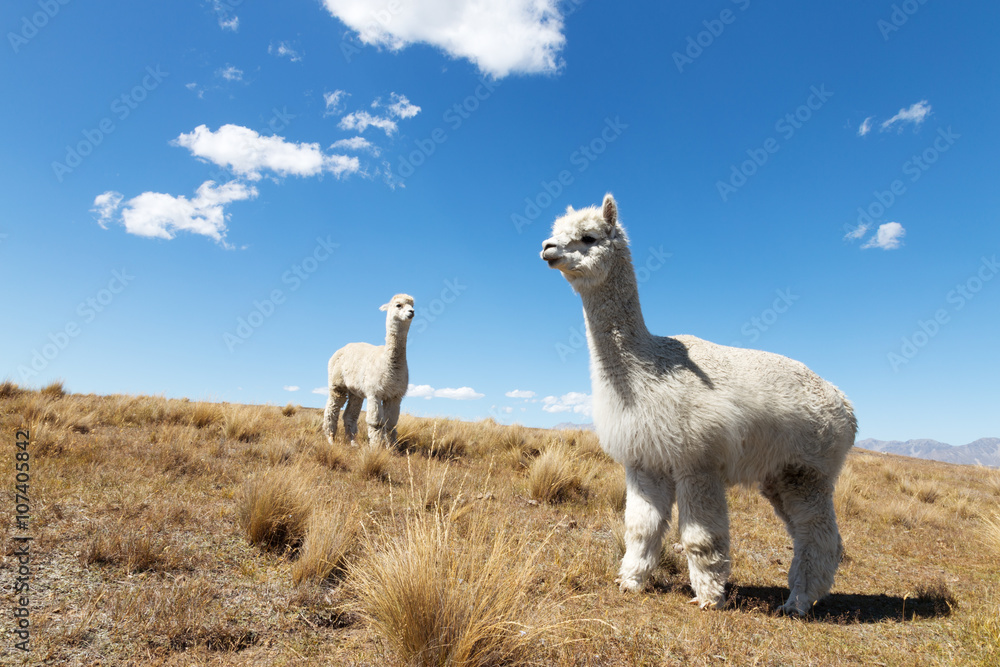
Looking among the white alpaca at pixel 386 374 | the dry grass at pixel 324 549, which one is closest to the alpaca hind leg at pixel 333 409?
the white alpaca at pixel 386 374

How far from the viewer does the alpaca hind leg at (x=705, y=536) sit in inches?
158

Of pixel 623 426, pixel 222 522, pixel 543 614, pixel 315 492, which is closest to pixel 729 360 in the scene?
pixel 623 426

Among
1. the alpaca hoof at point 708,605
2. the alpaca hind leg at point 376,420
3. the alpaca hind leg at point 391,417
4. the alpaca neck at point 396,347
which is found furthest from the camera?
the alpaca neck at point 396,347

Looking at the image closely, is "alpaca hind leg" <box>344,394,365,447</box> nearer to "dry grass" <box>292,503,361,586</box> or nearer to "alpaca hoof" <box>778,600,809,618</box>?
"dry grass" <box>292,503,361,586</box>

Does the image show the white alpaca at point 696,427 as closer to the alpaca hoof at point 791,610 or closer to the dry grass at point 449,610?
the alpaca hoof at point 791,610

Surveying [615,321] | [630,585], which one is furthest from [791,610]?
[615,321]

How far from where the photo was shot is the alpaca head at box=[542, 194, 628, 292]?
4312mm

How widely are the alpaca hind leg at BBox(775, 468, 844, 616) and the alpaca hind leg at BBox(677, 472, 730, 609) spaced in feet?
2.73

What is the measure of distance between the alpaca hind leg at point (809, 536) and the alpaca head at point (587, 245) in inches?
102

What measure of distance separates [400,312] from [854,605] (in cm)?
853

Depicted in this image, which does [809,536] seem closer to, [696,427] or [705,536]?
[705,536]

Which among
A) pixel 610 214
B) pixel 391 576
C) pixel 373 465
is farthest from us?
pixel 373 465

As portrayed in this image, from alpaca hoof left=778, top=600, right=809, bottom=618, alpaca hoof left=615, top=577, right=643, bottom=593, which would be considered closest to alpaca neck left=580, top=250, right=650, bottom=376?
alpaca hoof left=615, top=577, right=643, bottom=593

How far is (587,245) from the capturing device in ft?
14.4
